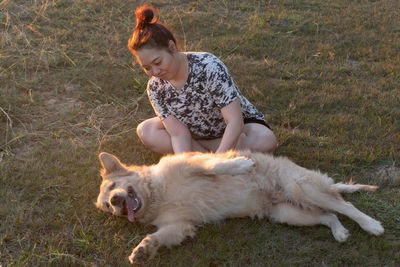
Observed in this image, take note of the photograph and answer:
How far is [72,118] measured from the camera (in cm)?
486

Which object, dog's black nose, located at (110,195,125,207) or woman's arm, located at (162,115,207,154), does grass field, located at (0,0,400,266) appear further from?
woman's arm, located at (162,115,207,154)

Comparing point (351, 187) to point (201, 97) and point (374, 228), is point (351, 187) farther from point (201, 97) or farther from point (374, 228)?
point (201, 97)

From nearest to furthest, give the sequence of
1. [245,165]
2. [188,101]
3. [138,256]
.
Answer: [138,256]
[245,165]
[188,101]

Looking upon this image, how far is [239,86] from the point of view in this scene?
215 inches

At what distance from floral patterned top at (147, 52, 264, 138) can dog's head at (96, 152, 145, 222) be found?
2.54 feet

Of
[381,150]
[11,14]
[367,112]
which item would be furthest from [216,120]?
[11,14]

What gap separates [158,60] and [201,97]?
65 cm

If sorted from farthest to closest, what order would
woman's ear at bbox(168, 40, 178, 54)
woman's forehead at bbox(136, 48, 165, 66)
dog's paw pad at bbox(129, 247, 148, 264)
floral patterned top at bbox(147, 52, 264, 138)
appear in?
1. floral patterned top at bbox(147, 52, 264, 138)
2. woman's ear at bbox(168, 40, 178, 54)
3. woman's forehead at bbox(136, 48, 165, 66)
4. dog's paw pad at bbox(129, 247, 148, 264)

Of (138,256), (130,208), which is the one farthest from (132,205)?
(138,256)

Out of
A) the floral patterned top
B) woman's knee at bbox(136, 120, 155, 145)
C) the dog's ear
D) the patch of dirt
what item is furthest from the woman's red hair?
the patch of dirt

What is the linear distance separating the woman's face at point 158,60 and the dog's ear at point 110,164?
84cm

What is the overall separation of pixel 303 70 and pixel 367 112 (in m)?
1.35

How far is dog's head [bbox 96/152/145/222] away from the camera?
3.21 meters

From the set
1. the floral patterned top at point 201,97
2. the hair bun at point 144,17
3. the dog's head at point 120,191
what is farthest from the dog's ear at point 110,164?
the hair bun at point 144,17
